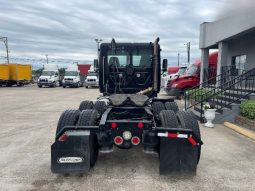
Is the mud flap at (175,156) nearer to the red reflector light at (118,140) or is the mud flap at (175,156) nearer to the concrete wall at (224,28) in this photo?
the red reflector light at (118,140)

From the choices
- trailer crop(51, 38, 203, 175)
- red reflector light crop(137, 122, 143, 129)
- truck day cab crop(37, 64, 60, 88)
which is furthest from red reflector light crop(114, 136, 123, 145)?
truck day cab crop(37, 64, 60, 88)

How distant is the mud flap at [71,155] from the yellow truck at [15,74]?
36144 millimetres

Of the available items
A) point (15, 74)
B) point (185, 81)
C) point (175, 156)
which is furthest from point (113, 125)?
point (15, 74)

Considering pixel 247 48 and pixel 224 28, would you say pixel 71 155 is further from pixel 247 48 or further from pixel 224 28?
pixel 247 48

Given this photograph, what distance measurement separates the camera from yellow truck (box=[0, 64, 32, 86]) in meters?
37.5

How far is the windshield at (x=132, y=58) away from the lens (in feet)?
25.9

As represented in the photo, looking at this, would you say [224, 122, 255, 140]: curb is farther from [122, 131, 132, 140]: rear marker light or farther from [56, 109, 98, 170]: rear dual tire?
[56, 109, 98, 170]: rear dual tire

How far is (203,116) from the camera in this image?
35.3 feet

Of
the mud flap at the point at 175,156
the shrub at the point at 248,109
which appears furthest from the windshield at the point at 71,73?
the mud flap at the point at 175,156

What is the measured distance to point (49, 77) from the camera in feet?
126

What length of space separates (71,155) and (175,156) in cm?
188

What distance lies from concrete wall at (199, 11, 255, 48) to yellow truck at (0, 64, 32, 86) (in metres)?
28.1

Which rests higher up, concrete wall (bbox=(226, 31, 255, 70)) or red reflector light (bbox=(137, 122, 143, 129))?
concrete wall (bbox=(226, 31, 255, 70))

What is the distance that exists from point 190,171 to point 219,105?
7589 mm
